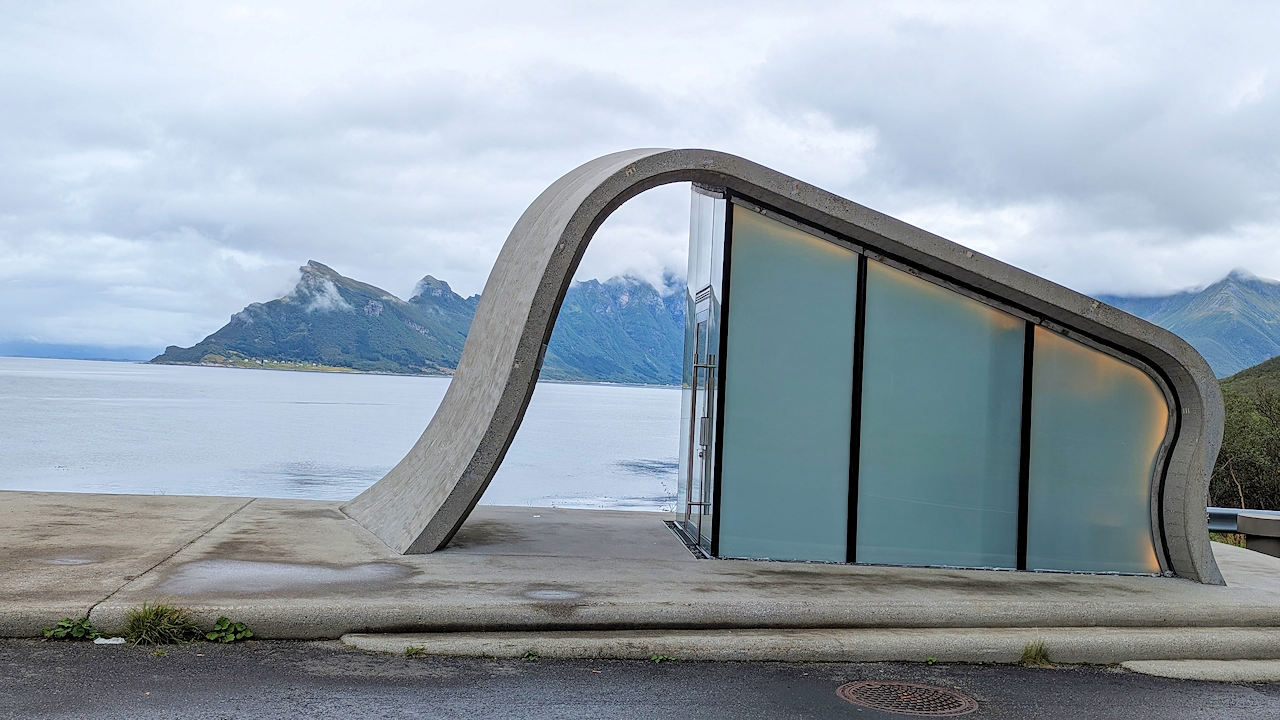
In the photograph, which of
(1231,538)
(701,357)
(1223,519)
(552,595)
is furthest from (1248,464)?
(552,595)

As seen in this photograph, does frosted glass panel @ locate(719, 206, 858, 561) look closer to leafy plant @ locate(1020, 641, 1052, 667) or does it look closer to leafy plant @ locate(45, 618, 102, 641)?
leafy plant @ locate(1020, 641, 1052, 667)

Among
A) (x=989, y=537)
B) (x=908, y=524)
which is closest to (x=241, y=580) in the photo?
(x=908, y=524)

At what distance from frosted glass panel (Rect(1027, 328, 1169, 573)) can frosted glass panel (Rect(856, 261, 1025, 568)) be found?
209 millimetres

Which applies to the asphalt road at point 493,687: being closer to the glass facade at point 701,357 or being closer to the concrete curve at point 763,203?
the concrete curve at point 763,203

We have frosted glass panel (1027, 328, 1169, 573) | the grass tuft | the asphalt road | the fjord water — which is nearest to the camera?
the asphalt road

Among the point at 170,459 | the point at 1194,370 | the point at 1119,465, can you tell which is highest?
the point at 1194,370

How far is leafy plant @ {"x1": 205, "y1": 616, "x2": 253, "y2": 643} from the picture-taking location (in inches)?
227

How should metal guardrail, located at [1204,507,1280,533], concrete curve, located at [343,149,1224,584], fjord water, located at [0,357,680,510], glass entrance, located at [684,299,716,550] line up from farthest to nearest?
1. fjord water, located at [0,357,680,510]
2. metal guardrail, located at [1204,507,1280,533]
3. glass entrance, located at [684,299,716,550]
4. concrete curve, located at [343,149,1224,584]

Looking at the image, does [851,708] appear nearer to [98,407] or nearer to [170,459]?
[170,459]

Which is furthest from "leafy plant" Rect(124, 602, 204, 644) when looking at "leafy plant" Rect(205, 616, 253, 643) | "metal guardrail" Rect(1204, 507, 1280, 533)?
"metal guardrail" Rect(1204, 507, 1280, 533)

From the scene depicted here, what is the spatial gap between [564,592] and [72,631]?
278cm

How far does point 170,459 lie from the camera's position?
109 feet

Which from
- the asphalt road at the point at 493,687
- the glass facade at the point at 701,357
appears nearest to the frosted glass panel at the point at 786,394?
the glass facade at the point at 701,357

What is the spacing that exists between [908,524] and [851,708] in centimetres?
369
